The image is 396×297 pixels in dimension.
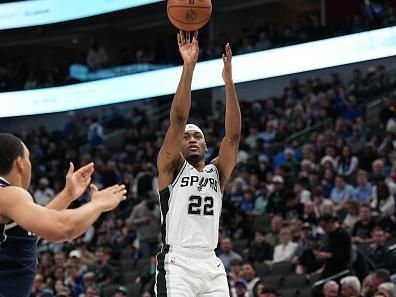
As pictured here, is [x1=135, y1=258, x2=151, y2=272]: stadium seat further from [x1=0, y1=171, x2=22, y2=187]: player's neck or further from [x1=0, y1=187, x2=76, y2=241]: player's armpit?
[x1=0, y1=187, x2=76, y2=241]: player's armpit

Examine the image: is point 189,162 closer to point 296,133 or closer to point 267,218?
point 267,218

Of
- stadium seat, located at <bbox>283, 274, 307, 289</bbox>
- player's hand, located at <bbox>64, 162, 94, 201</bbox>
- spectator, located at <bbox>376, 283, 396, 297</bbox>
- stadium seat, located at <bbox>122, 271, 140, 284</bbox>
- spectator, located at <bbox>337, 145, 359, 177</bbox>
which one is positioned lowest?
spectator, located at <bbox>376, 283, 396, 297</bbox>

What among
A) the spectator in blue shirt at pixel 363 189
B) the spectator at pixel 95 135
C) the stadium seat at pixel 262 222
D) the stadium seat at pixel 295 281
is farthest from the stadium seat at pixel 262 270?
the spectator at pixel 95 135

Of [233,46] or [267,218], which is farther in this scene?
[233,46]

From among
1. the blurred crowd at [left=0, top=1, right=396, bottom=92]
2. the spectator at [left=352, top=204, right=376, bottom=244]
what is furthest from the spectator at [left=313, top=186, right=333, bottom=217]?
the blurred crowd at [left=0, top=1, right=396, bottom=92]

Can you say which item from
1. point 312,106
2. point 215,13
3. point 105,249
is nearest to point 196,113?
point 215,13

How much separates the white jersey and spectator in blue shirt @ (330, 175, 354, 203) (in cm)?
739

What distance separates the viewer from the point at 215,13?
2883cm

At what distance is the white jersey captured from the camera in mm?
7645

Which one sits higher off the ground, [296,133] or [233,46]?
[233,46]

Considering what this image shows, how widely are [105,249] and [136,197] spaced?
9.23 feet

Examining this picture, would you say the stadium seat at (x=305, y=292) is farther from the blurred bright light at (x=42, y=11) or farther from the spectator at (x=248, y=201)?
the blurred bright light at (x=42, y=11)

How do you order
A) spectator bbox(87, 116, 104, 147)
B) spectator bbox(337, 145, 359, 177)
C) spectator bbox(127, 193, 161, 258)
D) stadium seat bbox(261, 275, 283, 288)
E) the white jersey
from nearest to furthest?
the white jersey, stadium seat bbox(261, 275, 283, 288), spectator bbox(337, 145, 359, 177), spectator bbox(127, 193, 161, 258), spectator bbox(87, 116, 104, 147)

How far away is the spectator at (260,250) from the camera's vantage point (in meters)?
14.2
